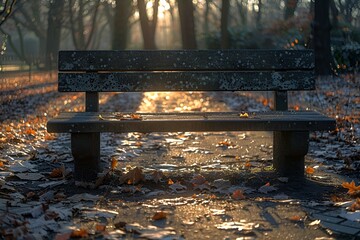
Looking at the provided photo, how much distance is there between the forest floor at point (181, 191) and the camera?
3.71 metres

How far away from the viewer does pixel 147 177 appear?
5219 mm

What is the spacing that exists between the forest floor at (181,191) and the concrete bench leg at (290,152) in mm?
123

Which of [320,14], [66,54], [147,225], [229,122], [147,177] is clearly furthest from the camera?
[320,14]

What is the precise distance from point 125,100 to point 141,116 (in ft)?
33.5

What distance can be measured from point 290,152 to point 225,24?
22.1 metres

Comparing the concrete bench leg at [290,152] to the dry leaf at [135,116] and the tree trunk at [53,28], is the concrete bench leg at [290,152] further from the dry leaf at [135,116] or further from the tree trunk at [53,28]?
the tree trunk at [53,28]

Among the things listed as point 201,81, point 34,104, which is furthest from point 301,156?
point 34,104

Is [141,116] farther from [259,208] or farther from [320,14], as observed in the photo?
[320,14]

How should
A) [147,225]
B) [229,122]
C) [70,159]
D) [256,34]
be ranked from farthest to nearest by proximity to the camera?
[256,34]
[70,159]
[229,122]
[147,225]

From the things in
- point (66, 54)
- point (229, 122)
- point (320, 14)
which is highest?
point (320, 14)

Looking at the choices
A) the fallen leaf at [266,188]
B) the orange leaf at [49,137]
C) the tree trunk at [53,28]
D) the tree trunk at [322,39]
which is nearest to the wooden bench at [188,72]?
the fallen leaf at [266,188]

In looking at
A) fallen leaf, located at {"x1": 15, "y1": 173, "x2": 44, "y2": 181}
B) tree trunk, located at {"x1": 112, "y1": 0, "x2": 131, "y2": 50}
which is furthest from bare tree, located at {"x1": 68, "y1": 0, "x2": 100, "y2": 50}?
fallen leaf, located at {"x1": 15, "y1": 173, "x2": 44, "y2": 181}

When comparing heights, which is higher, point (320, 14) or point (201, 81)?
point (320, 14)

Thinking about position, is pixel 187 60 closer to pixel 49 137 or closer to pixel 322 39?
pixel 49 137
